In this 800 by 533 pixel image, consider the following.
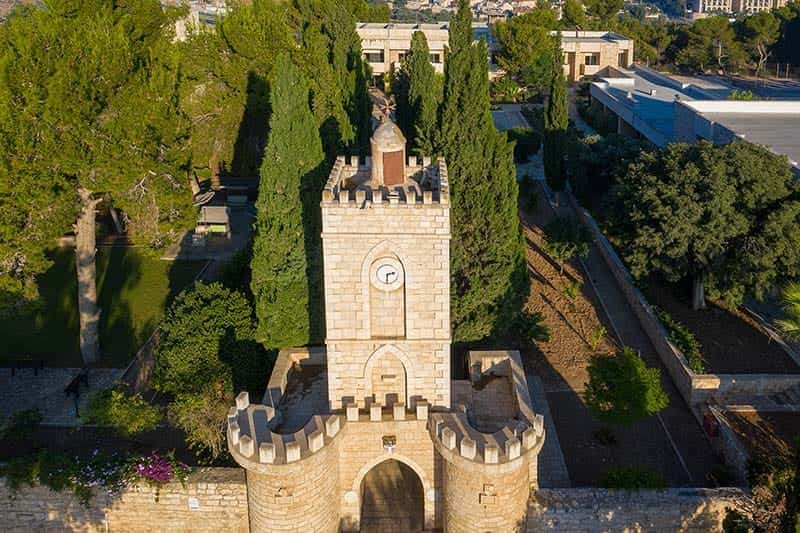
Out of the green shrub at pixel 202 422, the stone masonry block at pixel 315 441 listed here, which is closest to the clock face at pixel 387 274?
the stone masonry block at pixel 315 441

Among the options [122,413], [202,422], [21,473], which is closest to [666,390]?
[202,422]

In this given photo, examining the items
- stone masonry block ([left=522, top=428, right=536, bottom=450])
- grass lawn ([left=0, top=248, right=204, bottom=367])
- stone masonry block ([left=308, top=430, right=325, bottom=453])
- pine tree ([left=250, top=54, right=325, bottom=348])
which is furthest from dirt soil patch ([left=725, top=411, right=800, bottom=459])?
grass lawn ([left=0, top=248, right=204, bottom=367])

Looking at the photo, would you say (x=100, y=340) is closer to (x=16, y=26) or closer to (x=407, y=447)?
(x=16, y=26)

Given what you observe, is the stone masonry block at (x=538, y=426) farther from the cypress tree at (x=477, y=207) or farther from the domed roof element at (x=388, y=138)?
the cypress tree at (x=477, y=207)

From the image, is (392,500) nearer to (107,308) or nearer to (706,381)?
(706,381)

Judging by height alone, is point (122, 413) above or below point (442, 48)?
below

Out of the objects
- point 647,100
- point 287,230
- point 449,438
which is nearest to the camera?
point 449,438
